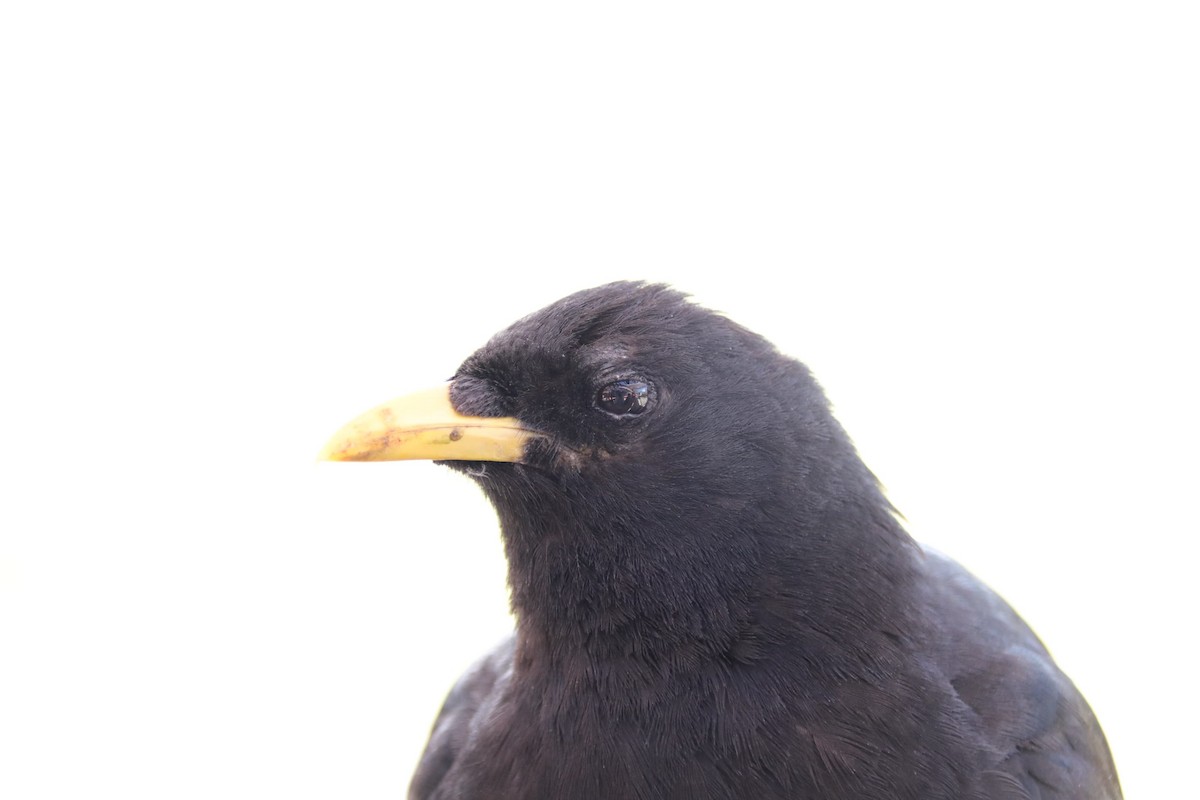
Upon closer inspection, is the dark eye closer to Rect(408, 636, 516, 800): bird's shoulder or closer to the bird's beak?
the bird's beak

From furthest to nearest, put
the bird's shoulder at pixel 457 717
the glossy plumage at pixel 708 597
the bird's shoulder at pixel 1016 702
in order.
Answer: the bird's shoulder at pixel 457 717 < the bird's shoulder at pixel 1016 702 < the glossy plumage at pixel 708 597

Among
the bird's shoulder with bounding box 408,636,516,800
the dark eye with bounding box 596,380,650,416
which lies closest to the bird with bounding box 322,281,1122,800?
the dark eye with bounding box 596,380,650,416

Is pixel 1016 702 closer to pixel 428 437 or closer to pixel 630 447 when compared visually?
pixel 630 447

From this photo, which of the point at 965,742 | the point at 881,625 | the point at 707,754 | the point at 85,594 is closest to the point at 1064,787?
the point at 965,742

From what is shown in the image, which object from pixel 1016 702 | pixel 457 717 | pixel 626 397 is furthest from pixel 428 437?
pixel 1016 702

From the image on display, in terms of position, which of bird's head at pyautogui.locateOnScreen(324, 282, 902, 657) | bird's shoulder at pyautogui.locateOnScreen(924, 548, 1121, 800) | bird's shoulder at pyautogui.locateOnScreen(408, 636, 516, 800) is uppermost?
bird's head at pyautogui.locateOnScreen(324, 282, 902, 657)

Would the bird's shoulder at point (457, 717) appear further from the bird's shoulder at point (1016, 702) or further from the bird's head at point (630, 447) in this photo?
the bird's shoulder at point (1016, 702)

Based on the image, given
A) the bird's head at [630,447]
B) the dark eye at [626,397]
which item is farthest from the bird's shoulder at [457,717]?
the dark eye at [626,397]
